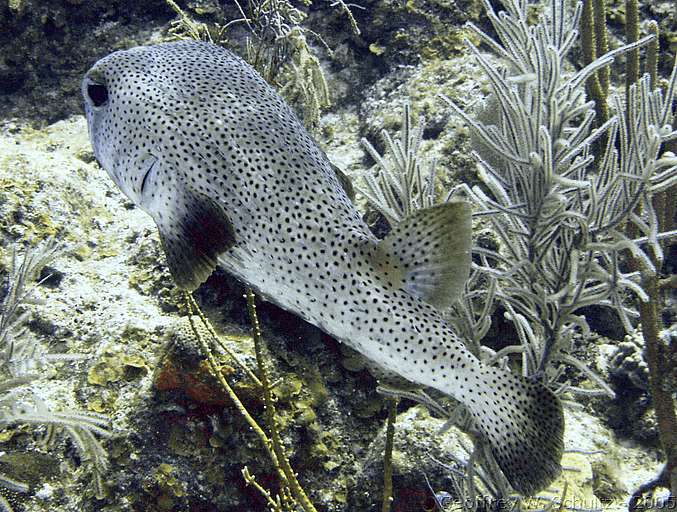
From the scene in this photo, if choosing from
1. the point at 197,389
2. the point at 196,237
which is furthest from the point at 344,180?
the point at 197,389

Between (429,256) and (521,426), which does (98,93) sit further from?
(521,426)

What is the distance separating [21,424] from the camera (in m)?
3.15

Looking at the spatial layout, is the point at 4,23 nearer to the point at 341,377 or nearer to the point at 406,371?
the point at 341,377

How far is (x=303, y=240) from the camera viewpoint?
206cm

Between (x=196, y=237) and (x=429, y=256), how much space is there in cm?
97

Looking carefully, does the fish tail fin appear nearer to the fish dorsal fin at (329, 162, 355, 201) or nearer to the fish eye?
the fish dorsal fin at (329, 162, 355, 201)

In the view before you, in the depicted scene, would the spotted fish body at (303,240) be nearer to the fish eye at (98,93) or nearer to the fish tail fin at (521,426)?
the fish tail fin at (521,426)

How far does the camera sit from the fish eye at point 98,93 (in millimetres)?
2471

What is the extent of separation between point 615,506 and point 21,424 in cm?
375

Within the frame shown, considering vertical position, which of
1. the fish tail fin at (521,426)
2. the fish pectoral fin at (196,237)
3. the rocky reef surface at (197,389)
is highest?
the fish pectoral fin at (196,237)

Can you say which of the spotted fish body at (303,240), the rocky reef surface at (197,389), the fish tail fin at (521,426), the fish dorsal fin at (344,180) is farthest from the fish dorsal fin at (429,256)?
the rocky reef surface at (197,389)

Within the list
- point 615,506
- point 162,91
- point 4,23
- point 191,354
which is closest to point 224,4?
point 4,23

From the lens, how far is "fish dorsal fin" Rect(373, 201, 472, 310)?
199cm

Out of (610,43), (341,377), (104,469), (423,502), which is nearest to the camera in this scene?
(104,469)
